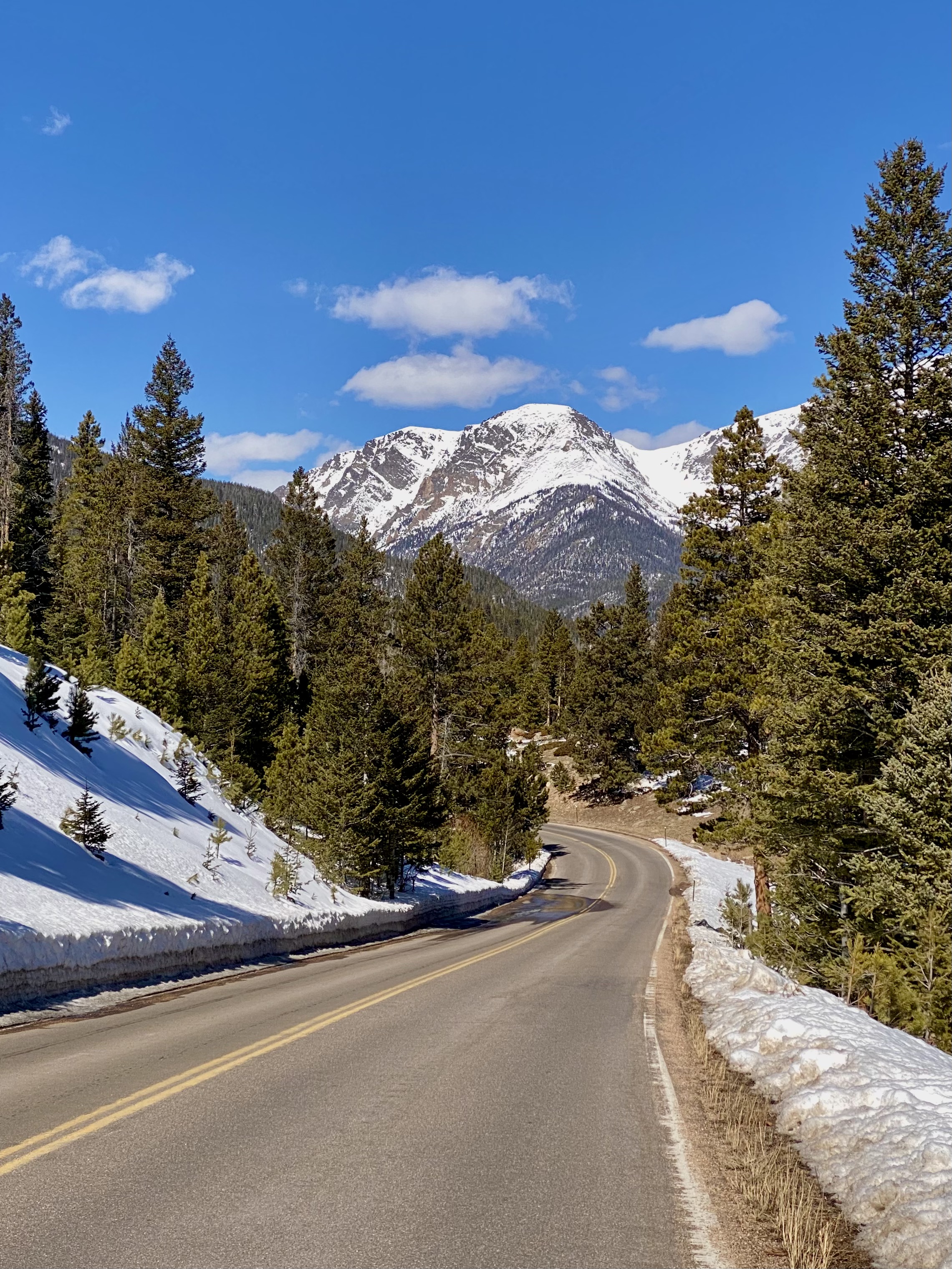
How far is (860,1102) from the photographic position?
662 cm

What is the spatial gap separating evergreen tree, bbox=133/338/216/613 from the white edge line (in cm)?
4671

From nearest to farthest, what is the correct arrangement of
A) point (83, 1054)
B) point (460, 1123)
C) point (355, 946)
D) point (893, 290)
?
point (460, 1123) → point (83, 1054) → point (893, 290) → point (355, 946)

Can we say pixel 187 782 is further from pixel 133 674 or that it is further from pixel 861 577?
pixel 861 577

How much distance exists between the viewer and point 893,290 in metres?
18.5

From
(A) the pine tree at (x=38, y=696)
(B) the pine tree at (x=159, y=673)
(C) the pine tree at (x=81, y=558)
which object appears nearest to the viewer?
(A) the pine tree at (x=38, y=696)

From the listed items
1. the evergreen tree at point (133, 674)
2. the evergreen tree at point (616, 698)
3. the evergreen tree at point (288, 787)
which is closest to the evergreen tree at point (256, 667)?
the evergreen tree at point (288, 787)

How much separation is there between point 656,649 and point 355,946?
58.8 meters

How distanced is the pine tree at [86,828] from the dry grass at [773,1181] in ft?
37.2

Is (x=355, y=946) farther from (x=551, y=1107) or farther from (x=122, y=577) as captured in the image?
(x=122, y=577)

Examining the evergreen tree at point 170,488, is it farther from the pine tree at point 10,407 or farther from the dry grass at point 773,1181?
the dry grass at point 773,1181

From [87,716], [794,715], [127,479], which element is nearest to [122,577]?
[127,479]

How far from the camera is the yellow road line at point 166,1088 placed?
5.35 metres

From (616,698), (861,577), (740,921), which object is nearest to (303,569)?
(616,698)

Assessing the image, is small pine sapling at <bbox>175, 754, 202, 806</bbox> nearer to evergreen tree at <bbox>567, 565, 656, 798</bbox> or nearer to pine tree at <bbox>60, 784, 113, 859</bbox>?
pine tree at <bbox>60, 784, 113, 859</bbox>
